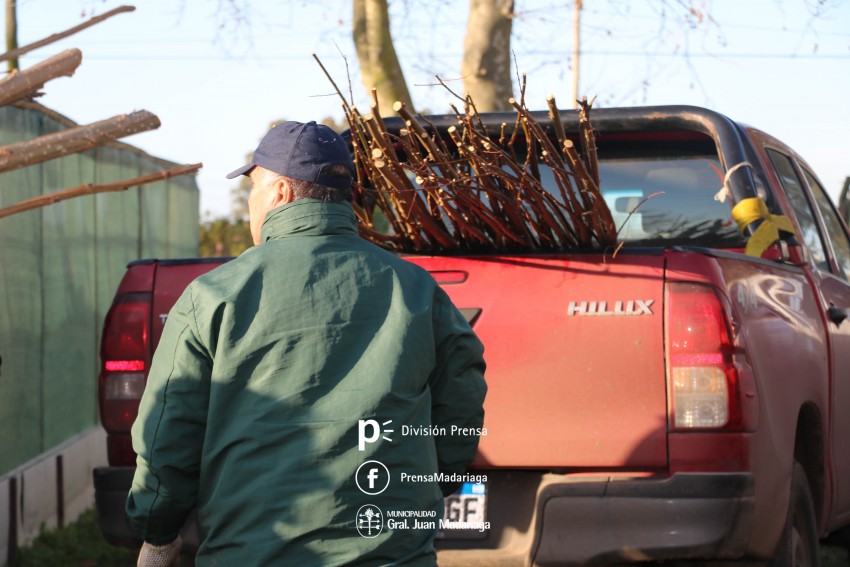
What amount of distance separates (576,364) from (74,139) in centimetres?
184

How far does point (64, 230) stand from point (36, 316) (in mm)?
963

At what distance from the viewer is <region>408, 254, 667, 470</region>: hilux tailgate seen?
3.93 m

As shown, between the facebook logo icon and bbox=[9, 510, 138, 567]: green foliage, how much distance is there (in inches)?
181

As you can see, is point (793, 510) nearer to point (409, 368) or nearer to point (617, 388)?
point (617, 388)

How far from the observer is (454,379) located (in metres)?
2.76

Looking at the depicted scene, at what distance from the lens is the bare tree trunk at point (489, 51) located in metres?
11.5

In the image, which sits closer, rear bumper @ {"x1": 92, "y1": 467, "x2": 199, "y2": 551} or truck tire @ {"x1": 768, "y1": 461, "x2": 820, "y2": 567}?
truck tire @ {"x1": 768, "y1": 461, "x2": 820, "y2": 567}

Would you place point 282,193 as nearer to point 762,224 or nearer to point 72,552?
point 762,224

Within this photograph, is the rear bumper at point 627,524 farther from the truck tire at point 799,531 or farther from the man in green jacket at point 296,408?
the man in green jacket at point 296,408

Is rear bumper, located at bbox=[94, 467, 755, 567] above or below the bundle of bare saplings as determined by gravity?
below

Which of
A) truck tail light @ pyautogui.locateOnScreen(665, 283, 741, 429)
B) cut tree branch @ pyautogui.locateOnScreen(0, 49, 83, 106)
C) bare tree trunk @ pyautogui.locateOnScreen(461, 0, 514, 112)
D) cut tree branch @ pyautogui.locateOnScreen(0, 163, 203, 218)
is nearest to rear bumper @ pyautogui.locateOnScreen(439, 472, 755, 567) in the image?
truck tail light @ pyautogui.locateOnScreen(665, 283, 741, 429)

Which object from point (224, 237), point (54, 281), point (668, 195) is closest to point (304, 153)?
point (668, 195)

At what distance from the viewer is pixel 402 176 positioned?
411cm

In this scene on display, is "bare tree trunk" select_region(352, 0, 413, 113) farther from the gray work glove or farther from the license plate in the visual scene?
the gray work glove
